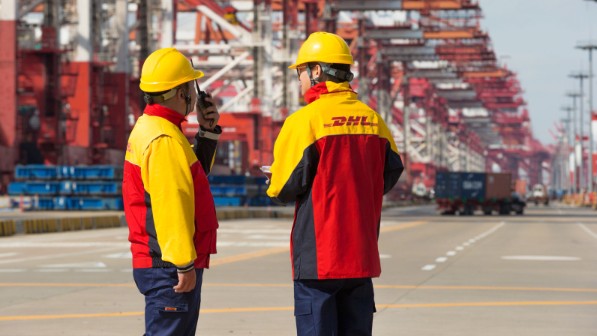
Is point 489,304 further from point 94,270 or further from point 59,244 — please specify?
point 59,244

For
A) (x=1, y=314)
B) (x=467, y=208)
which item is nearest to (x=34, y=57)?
(x=467, y=208)

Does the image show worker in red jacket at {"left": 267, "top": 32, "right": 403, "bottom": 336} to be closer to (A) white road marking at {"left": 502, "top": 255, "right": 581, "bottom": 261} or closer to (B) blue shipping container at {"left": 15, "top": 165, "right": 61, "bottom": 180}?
(A) white road marking at {"left": 502, "top": 255, "right": 581, "bottom": 261}

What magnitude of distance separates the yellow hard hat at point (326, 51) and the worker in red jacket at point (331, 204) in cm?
15

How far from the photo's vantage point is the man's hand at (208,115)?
648 cm

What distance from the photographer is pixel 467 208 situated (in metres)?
75.8

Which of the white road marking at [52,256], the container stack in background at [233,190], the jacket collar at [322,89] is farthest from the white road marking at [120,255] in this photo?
the container stack in background at [233,190]

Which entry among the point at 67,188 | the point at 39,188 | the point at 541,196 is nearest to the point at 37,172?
the point at 39,188

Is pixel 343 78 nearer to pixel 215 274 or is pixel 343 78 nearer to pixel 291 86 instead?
pixel 215 274

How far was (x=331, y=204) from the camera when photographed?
594 cm

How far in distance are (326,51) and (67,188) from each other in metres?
53.6

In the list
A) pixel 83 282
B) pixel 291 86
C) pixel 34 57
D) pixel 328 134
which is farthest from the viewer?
pixel 291 86

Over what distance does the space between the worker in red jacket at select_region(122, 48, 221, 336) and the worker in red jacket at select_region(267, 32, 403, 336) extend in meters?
0.37

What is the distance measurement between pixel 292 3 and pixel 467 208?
2183 centimetres

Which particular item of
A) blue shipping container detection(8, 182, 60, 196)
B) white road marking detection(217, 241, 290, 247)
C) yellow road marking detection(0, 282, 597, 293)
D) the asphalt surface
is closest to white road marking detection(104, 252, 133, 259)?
the asphalt surface
